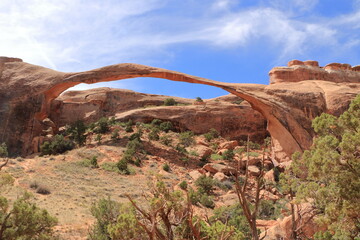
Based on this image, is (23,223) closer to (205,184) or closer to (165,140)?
(205,184)

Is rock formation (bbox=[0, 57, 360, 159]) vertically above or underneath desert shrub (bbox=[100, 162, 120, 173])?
above

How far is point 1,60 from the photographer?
25.2 meters

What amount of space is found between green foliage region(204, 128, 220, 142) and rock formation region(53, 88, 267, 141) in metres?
0.98

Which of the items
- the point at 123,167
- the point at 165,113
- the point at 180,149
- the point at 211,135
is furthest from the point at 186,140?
the point at 123,167

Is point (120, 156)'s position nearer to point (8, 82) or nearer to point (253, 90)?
point (253, 90)

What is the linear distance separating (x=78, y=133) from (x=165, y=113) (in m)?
8.18

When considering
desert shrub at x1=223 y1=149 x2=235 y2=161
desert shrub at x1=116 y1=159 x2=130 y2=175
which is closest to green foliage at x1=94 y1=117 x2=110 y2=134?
desert shrub at x1=116 y1=159 x2=130 y2=175

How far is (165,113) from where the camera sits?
2969 centimetres

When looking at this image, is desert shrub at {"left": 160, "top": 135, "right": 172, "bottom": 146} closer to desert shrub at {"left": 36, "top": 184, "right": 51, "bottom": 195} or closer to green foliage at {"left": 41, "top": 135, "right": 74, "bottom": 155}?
green foliage at {"left": 41, "top": 135, "right": 74, "bottom": 155}

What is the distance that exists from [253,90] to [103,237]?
12466mm

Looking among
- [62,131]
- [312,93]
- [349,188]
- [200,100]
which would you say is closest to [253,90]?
A: [312,93]

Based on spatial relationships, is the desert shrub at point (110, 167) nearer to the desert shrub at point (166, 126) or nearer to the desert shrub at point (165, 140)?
the desert shrub at point (165, 140)

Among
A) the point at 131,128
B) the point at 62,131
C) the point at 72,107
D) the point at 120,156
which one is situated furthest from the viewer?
the point at 72,107

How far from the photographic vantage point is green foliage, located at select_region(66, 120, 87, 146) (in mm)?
24227
